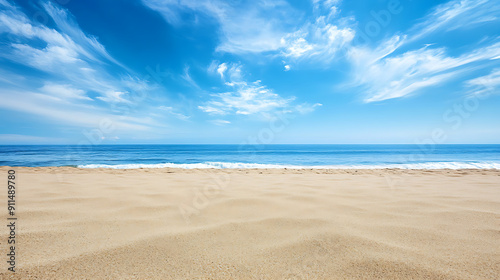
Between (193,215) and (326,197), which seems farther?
(326,197)

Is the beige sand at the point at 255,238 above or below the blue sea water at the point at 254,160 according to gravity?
above

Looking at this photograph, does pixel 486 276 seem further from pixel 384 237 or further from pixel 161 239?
pixel 161 239

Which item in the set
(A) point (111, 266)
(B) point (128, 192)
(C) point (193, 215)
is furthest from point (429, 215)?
(B) point (128, 192)

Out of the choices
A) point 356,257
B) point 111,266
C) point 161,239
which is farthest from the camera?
point 161,239

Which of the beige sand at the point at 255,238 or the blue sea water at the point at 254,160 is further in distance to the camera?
the blue sea water at the point at 254,160

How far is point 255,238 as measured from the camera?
173 cm

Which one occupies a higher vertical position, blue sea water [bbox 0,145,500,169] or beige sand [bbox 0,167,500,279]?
beige sand [bbox 0,167,500,279]

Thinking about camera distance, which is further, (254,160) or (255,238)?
(254,160)

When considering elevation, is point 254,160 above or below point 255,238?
below

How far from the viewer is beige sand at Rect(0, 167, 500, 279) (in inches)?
49.6

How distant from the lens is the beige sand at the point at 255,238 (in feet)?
4.13

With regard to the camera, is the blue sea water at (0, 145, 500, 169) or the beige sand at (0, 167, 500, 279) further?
the blue sea water at (0, 145, 500, 169)

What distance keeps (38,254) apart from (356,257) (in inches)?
92.5

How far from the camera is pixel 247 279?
1189 mm
